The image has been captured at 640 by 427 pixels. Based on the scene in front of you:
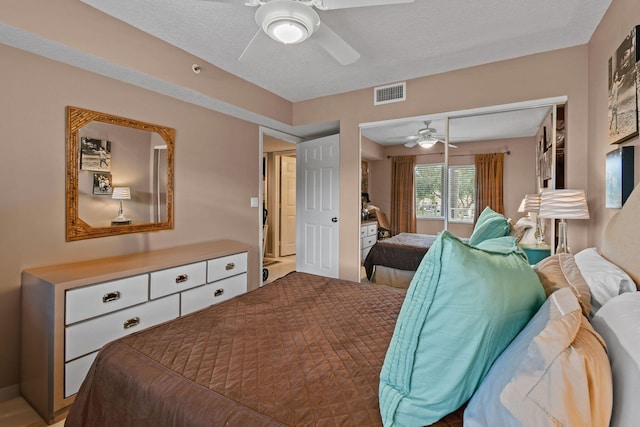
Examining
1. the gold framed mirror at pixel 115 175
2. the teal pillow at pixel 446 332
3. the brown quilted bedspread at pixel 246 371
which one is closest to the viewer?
the teal pillow at pixel 446 332

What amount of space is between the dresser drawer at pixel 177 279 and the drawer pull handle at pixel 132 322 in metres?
0.17

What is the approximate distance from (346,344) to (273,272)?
3947 mm

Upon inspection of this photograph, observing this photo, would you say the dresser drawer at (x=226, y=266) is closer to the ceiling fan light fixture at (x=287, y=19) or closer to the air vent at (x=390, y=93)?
the ceiling fan light fixture at (x=287, y=19)

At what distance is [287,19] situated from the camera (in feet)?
5.49

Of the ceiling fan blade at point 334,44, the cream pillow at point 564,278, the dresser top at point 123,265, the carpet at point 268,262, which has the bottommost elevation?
the carpet at point 268,262

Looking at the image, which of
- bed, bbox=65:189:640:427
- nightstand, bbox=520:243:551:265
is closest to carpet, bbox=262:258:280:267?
bed, bbox=65:189:640:427

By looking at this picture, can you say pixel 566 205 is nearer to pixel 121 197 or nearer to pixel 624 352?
pixel 624 352

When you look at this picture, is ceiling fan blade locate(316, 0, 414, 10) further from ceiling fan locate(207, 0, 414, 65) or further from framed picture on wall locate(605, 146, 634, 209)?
framed picture on wall locate(605, 146, 634, 209)

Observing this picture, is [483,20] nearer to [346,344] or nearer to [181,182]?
[346,344]

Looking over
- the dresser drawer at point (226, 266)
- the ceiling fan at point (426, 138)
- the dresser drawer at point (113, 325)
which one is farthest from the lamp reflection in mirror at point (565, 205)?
the dresser drawer at point (113, 325)

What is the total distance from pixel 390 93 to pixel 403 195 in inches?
45.9

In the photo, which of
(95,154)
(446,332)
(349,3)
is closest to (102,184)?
(95,154)

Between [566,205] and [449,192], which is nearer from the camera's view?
[566,205]

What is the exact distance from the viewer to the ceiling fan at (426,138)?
322cm
